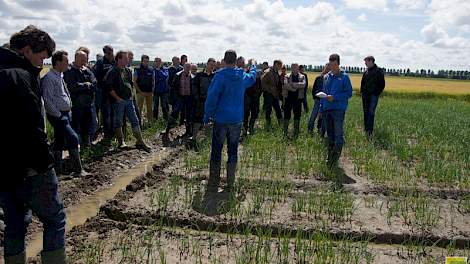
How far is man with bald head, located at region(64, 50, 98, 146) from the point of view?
7.56 m

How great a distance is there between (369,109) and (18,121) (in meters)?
A: 9.27

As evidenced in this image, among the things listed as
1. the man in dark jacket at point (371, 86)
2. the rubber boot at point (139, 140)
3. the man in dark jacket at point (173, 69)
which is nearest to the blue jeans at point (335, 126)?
the man in dark jacket at point (371, 86)

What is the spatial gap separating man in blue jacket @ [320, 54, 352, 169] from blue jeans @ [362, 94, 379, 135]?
11.4ft

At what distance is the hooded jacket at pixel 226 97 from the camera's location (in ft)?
19.5

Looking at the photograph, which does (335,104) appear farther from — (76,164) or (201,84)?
(76,164)

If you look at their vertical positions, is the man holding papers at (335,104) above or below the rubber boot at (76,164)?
above

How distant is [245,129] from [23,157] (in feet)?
27.7

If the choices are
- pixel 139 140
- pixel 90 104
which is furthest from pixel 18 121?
pixel 139 140

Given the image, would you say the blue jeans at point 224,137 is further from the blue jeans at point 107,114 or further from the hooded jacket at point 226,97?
the blue jeans at point 107,114

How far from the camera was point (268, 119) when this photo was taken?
1156cm

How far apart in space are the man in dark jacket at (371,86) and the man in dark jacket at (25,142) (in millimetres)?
8789

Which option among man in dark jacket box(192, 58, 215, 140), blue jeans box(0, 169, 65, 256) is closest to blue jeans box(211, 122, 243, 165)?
blue jeans box(0, 169, 65, 256)

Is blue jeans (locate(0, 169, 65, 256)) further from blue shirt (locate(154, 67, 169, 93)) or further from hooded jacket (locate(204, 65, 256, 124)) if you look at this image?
blue shirt (locate(154, 67, 169, 93))

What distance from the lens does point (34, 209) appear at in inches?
121
